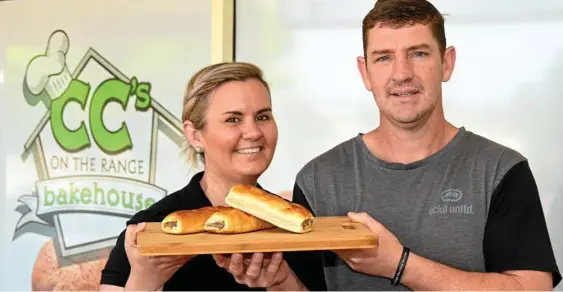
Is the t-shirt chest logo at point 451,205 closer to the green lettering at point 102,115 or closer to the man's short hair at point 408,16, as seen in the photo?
the man's short hair at point 408,16

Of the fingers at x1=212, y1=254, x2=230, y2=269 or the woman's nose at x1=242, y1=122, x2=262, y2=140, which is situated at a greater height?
the woman's nose at x1=242, y1=122, x2=262, y2=140

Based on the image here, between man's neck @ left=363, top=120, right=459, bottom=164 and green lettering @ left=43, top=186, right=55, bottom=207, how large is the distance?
1.61 m

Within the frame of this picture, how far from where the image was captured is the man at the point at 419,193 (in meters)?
1.05

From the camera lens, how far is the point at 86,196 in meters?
2.35

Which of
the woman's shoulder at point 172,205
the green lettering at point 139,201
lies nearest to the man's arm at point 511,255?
the woman's shoulder at point 172,205

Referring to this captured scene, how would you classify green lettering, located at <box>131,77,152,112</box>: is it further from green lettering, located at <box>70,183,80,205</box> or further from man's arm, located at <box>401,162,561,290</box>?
man's arm, located at <box>401,162,561,290</box>

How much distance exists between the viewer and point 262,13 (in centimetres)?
200

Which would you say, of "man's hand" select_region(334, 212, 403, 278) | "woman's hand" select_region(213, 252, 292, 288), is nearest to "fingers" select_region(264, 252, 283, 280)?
"woman's hand" select_region(213, 252, 292, 288)

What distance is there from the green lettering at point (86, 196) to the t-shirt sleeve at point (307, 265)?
1301mm

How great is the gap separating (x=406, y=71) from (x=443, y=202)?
242 mm

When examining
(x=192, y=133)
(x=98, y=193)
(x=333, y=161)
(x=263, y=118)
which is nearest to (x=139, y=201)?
(x=98, y=193)

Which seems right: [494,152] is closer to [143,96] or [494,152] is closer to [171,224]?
[171,224]

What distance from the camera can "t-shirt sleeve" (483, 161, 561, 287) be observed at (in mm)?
1055

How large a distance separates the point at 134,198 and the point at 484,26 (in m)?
1.28
